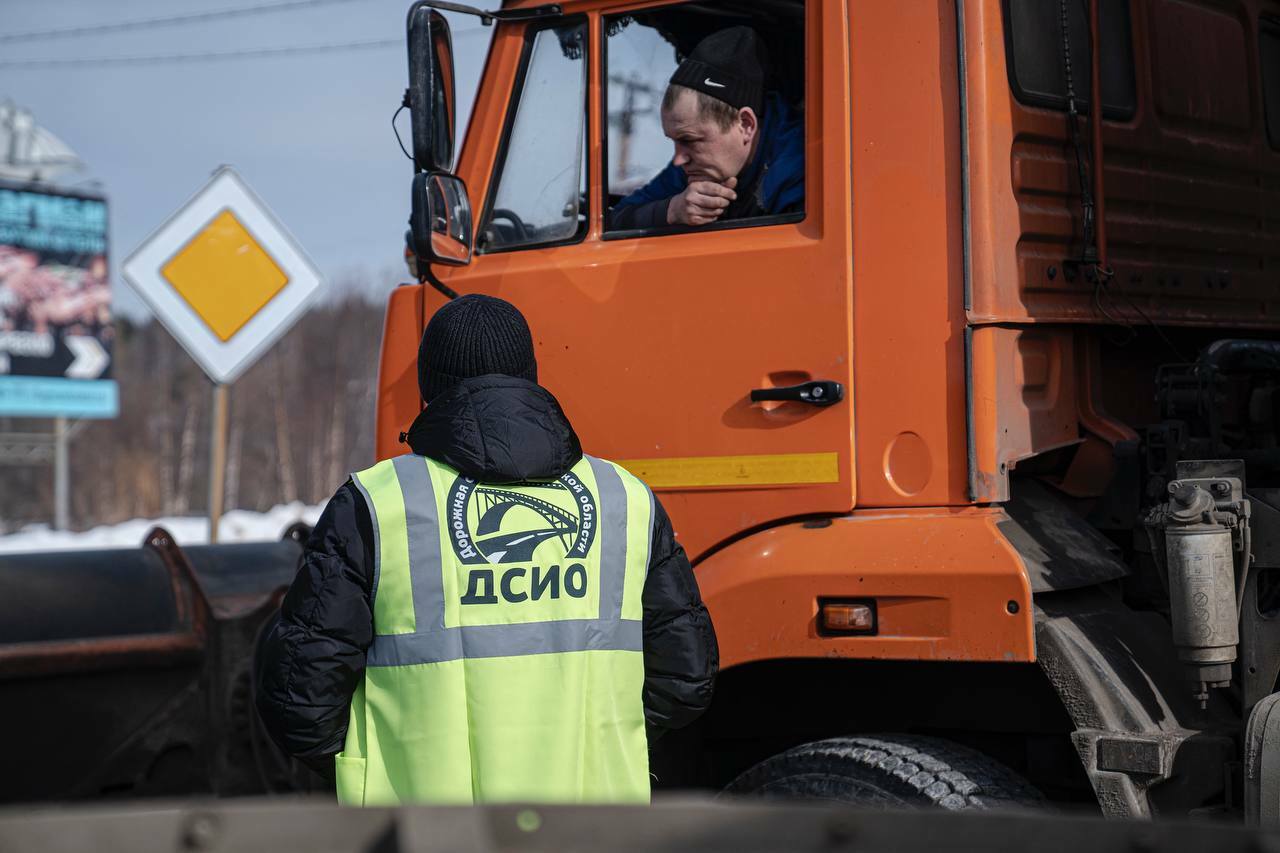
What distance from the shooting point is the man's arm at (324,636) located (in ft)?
8.25

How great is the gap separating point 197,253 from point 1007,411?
193 inches

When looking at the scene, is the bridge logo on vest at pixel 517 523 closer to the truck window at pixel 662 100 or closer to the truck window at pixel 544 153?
the truck window at pixel 662 100

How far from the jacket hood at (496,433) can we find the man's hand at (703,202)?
1.08m

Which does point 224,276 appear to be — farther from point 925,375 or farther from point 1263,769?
point 1263,769

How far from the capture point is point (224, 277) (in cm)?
714

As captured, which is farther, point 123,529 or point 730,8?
point 123,529

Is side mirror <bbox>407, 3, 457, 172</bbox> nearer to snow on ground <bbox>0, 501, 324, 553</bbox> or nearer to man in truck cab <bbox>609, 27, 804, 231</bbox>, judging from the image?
man in truck cab <bbox>609, 27, 804, 231</bbox>

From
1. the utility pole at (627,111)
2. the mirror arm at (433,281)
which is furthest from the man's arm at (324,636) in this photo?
the utility pole at (627,111)

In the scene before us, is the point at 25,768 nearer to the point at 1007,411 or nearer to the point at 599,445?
the point at 599,445

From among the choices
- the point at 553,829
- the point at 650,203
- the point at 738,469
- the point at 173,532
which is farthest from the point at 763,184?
the point at 173,532

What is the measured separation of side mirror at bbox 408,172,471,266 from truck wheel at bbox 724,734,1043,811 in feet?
4.89

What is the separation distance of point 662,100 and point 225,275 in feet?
13.0

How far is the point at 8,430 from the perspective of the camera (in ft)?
107

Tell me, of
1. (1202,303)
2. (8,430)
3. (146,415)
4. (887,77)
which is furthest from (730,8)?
(146,415)
